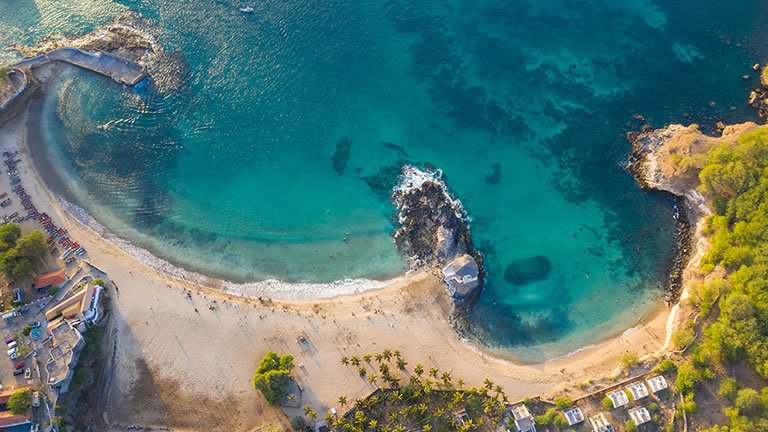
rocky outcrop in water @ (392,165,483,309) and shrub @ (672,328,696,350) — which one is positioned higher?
rocky outcrop in water @ (392,165,483,309)

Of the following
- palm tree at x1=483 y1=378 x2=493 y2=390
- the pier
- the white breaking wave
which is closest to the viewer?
palm tree at x1=483 y1=378 x2=493 y2=390

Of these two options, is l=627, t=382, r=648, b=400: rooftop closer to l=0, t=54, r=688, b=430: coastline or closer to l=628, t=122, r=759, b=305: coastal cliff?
l=0, t=54, r=688, b=430: coastline

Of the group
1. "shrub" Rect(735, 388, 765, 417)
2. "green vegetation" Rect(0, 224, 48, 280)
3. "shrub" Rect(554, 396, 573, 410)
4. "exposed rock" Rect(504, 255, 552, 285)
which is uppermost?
"green vegetation" Rect(0, 224, 48, 280)

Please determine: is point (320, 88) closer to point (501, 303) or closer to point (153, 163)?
point (153, 163)

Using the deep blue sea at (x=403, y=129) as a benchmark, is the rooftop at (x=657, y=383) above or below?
below

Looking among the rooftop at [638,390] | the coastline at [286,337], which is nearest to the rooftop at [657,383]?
the rooftop at [638,390]

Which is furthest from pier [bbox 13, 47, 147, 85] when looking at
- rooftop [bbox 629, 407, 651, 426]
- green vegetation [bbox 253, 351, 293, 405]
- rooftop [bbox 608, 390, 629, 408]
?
rooftop [bbox 629, 407, 651, 426]

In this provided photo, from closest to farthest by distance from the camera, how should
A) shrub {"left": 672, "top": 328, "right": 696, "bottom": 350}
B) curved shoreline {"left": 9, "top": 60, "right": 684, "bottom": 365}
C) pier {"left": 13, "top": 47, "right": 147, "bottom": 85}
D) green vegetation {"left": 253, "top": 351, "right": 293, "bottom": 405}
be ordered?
green vegetation {"left": 253, "top": 351, "right": 293, "bottom": 405} < shrub {"left": 672, "top": 328, "right": 696, "bottom": 350} < curved shoreline {"left": 9, "top": 60, "right": 684, "bottom": 365} < pier {"left": 13, "top": 47, "right": 147, "bottom": 85}

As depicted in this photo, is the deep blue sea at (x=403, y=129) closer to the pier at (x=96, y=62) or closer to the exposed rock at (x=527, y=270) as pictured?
the exposed rock at (x=527, y=270)
